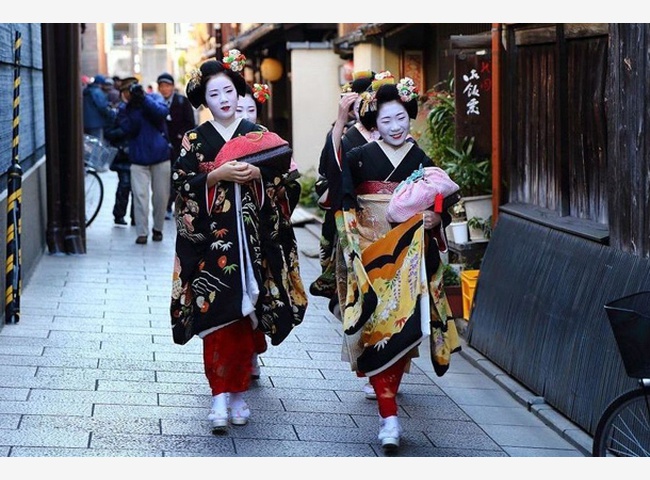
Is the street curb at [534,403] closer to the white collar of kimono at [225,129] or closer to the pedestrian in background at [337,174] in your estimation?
the pedestrian in background at [337,174]

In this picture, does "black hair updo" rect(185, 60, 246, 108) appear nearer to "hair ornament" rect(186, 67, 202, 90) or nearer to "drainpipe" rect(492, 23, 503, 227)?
"hair ornament" rect(186, 67, 202, 90)

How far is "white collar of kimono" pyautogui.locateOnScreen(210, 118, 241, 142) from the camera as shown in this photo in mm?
7148

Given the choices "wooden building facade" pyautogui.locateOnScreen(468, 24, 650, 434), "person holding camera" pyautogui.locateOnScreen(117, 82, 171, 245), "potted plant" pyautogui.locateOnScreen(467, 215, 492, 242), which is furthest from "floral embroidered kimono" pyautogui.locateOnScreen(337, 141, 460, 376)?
"person holding camera" pyautogui.locateOnScreen(117, 82, 171, 245)

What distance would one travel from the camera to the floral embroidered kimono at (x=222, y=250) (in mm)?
7000

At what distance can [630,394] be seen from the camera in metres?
5.53

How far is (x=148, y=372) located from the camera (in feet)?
27.4

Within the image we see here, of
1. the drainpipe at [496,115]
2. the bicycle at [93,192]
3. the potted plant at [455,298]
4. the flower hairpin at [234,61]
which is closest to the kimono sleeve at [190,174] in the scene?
the flower hairpin at [234,61]

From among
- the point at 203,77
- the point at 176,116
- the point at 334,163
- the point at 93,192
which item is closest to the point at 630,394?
the point at 334,163

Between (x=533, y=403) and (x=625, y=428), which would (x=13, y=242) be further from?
(x=625, y=428)

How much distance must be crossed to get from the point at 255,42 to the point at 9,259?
56.4ft

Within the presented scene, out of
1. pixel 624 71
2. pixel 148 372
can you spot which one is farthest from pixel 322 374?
pixel 624 71

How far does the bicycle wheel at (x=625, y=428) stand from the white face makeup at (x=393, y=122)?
7.47ft

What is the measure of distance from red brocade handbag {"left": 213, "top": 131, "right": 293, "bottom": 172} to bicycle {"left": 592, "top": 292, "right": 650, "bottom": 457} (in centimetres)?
255

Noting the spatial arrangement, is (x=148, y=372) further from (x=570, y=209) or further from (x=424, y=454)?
(x=570, y=209)
